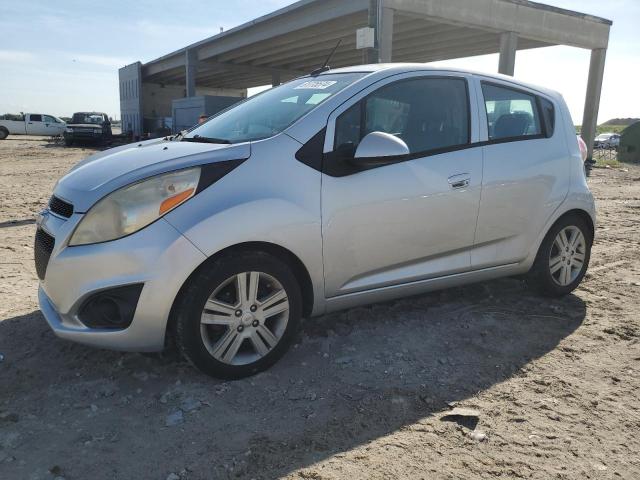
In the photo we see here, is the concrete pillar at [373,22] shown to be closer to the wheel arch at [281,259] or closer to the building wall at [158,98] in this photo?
the wheel arch at [281,259]

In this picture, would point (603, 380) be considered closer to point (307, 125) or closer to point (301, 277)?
point (301, 277)

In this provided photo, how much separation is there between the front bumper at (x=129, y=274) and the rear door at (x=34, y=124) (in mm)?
Result: 38229

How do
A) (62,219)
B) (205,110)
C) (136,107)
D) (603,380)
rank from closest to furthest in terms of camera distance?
(62,219)
(603,380)
(205,110)
(136,107)

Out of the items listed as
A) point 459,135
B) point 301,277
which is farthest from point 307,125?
point 459,135

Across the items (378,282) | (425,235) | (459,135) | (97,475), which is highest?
(459,135)

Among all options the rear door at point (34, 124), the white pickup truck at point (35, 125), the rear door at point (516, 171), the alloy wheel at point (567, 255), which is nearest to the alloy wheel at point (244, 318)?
the rear door at point (516, 171)

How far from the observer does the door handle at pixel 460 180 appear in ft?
11.2

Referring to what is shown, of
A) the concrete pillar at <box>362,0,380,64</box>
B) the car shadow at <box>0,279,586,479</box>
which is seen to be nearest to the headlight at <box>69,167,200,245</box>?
the car shadow at <box>0,279,586,479</box>

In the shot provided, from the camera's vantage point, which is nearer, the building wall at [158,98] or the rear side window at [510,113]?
the rear side window at [510,113]

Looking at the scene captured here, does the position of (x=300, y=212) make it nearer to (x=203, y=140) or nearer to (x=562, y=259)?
(x=203, y=140)

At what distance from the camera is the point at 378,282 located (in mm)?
3283

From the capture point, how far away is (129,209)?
8.61 feet

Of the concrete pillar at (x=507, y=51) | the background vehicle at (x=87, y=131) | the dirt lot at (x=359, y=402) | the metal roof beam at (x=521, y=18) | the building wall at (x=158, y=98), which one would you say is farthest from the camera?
the building wall at (x=158, y=98)

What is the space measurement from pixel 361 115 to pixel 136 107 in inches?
1661
